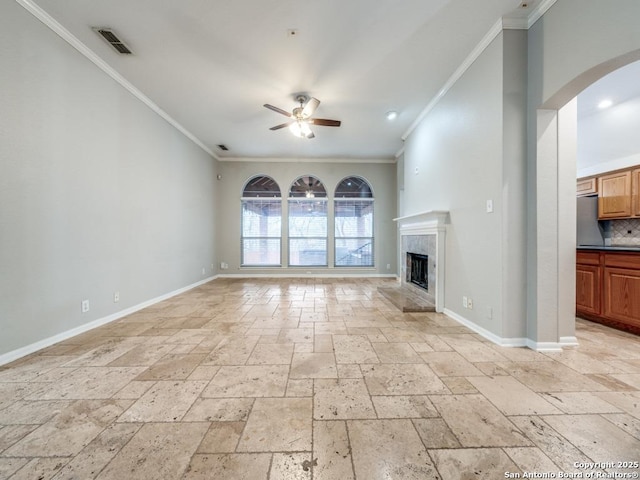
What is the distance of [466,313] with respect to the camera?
2.93m

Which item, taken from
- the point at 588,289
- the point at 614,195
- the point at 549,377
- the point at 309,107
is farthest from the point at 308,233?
the point at 614,195

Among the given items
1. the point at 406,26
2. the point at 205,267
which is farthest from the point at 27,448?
the point at 205,267

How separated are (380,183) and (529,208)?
450 centimetres

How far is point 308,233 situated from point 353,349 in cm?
468

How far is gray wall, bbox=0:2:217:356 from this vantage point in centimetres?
210

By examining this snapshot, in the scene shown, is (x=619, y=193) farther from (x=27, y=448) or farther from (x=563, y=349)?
(x=27, y=448)

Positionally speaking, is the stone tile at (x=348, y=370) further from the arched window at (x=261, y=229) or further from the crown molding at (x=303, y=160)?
the crown molding at (x=303, y=160)

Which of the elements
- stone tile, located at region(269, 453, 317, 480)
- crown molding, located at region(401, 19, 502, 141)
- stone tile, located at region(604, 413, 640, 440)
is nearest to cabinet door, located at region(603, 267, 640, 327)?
stone tile, located at region(604, 413, 640, 440)

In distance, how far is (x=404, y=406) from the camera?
59.7 inches

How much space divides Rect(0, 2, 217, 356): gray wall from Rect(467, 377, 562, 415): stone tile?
146 inches

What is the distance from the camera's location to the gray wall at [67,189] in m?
2.10

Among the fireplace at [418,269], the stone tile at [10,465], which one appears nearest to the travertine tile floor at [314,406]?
the stone tile at [10,465]

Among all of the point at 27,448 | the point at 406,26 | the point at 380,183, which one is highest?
the point at 406,26

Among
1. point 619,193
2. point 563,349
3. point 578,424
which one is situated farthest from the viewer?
point 619,193
